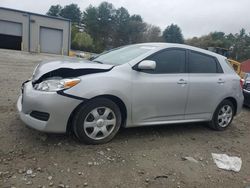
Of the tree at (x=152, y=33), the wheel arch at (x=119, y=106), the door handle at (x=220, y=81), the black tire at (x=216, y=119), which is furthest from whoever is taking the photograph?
the tree at (x=152, y=33)

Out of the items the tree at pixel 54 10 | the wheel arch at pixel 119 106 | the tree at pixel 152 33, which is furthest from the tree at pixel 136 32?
the wheel arch at pixel 119 106

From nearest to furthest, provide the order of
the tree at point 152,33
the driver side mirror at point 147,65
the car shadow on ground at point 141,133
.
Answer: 1. the car shadow on ground at point 141,133
2. the driver side mirror at point 147,65
3. the tree at point 152,33

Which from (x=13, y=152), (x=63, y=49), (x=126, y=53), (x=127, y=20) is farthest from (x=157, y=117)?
(x=127, y=20)

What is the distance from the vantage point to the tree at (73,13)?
8719cm

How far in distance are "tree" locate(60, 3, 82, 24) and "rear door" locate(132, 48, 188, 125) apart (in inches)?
3402

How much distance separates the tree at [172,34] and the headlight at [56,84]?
85101 millimetres

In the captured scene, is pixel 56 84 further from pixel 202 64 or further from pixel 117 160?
pixel 202 64

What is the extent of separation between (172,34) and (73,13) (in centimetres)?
3292

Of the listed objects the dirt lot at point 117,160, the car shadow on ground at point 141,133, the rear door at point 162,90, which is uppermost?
the rear door at point 162,90

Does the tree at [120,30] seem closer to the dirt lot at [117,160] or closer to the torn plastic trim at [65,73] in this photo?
the dirt lot at [117,160]

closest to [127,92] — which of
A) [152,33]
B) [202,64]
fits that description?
[202,64]

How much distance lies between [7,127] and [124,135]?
187cm

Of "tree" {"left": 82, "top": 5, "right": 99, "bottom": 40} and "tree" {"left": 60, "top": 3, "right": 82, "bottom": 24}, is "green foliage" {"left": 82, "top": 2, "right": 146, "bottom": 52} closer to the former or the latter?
"tree" {"left": 82, "top": 5, "right": 99, "bottom": 40}

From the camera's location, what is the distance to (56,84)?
3.61 metres
